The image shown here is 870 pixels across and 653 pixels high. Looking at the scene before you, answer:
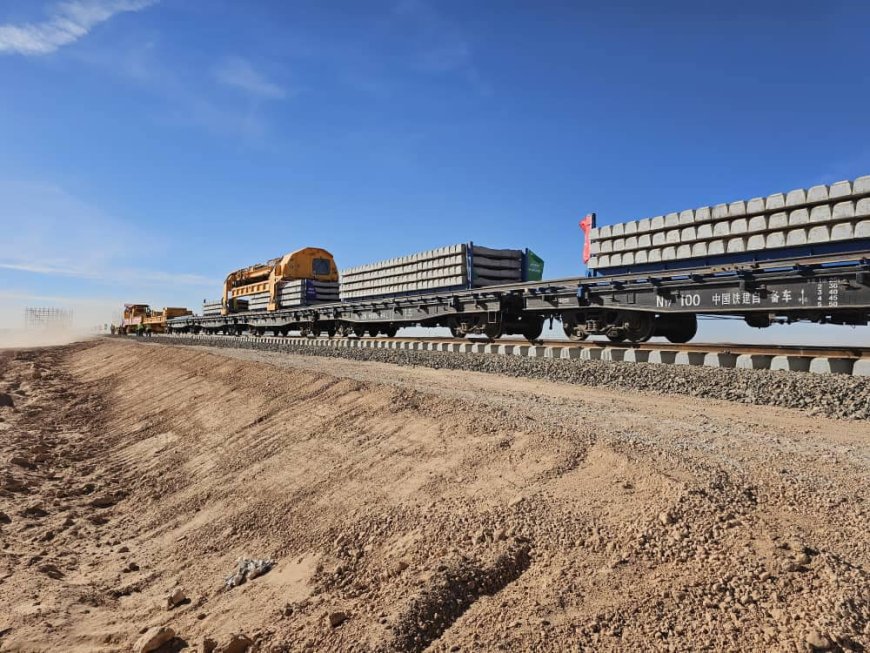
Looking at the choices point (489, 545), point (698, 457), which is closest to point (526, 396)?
point (698, 457)

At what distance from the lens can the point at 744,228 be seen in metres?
8.55

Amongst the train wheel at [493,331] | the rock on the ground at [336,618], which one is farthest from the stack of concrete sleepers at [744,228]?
the rock on the ground at [336,618]

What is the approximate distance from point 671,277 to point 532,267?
7.93m

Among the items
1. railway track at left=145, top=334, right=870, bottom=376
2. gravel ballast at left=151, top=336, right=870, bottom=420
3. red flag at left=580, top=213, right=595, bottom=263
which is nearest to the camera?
gravel ballast at left=151, top=336, right=870, bottom=420

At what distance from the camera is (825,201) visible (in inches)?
300

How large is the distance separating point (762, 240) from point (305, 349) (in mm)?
13244

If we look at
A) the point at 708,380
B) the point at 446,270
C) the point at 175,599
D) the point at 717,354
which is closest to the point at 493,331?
the point at 446,270

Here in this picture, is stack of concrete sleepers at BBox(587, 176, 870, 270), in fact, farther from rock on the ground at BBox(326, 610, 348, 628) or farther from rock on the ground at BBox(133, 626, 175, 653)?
rock on the ground at BBox(133, 626, 175, 653)

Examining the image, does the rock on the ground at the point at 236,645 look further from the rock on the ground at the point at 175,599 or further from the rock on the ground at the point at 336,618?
the rock on the ground at the point at 175,599

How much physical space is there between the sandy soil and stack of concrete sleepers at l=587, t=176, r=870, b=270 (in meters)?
3.25

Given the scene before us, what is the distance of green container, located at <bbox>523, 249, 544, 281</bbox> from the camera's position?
16.8 meters

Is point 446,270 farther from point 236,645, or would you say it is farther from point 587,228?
point 236,645

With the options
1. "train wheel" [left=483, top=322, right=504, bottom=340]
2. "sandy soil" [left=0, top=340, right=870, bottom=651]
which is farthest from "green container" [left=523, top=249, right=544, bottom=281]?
"sandy soil" [left=0, top=340, right=870, bottom=651]

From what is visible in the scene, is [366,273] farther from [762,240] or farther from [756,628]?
[756,628]
